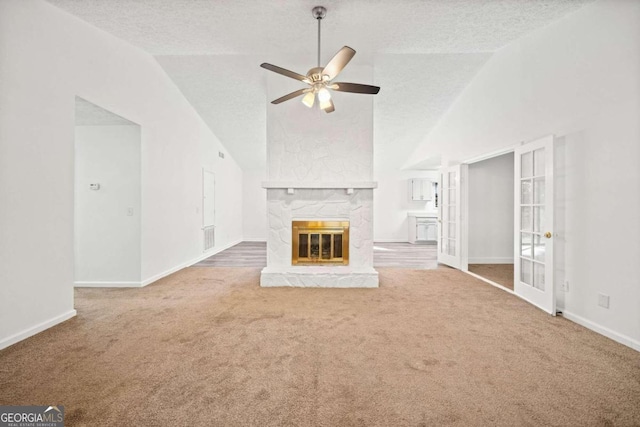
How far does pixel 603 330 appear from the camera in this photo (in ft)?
8.24

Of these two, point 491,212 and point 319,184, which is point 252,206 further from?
point 491,212

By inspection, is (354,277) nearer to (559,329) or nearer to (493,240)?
(559,329)

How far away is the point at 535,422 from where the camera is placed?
148 centimetres

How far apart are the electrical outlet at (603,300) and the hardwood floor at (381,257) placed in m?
2.69

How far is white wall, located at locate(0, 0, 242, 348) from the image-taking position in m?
2.35

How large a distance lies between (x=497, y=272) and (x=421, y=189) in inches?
167

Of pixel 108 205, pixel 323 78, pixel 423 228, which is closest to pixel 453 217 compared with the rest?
pixel 423 228

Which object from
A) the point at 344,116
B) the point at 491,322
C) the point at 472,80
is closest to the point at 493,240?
the point at 472,80

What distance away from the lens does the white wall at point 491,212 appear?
5676 mm

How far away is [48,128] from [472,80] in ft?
18.6

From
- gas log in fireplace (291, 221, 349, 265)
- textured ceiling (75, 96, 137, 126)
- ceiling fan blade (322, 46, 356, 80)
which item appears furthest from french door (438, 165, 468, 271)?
textured ceiling (75, 96, 137, 126)

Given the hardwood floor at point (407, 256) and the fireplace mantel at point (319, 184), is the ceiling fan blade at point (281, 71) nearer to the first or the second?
the fireplace mantel at point (319, 184)

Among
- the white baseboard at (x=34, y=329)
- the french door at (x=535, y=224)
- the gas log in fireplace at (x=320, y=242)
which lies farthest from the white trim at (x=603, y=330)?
the white baseboard at (x=34, y=329)

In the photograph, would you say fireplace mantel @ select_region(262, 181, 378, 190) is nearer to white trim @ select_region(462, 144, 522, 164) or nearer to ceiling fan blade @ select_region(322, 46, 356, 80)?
ceiling fan blade @ select_region(322, 46, 356, 80)
